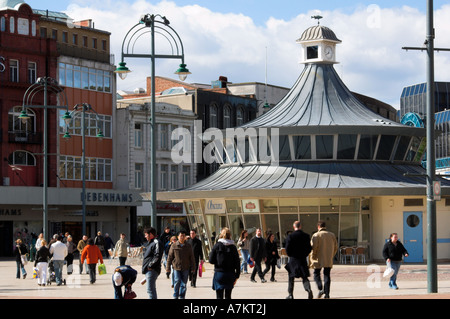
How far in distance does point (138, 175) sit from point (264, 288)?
4604 centimetres

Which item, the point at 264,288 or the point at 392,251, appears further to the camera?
the point at 264,288

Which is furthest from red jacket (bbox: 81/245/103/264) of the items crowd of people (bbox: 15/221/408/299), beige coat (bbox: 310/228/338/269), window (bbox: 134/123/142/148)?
window (bbox: 134/123/142/148)

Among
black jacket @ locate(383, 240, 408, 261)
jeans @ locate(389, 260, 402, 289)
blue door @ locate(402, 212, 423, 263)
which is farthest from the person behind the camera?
blue door @ locate(402, 212, 423, 263)

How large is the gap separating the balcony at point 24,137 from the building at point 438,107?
5660cm

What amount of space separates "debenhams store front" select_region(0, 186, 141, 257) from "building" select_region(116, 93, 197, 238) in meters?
1.67

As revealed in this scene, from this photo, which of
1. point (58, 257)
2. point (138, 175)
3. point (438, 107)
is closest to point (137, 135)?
point (138, 175)

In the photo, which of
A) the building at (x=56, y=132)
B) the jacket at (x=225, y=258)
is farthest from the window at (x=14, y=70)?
the jacket at (x=225, y=258)

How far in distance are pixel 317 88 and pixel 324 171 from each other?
5.56 metres

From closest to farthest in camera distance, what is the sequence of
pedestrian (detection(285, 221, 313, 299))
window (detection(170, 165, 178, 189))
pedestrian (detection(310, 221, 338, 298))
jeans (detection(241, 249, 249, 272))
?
pedestrian (detection(285, 221, 313, 299))
pedestrian (detection(310, 221, 338, 298))
jeans (detection(241, 249, 249, 272))
window (detection(170, 165, 178, 189))

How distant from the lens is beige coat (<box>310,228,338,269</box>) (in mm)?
23703

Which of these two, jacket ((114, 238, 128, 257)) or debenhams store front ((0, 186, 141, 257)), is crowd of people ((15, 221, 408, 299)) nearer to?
jacket ((114, 238, 128, 257))

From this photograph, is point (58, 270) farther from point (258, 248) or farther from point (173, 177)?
point (173, 177)

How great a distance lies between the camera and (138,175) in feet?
244
